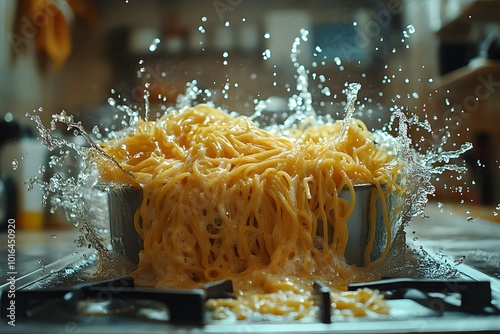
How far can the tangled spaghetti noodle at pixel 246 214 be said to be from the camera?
0.69 meters

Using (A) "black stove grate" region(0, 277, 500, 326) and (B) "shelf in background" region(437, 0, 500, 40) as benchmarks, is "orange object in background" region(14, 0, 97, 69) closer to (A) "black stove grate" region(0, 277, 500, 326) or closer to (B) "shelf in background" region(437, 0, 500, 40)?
(B) "shelf in background" region(437, 0, 500, 40)

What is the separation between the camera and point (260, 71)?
7.35 feet

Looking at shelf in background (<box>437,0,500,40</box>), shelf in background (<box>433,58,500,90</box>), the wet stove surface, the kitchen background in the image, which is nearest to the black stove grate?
the wet stove surface

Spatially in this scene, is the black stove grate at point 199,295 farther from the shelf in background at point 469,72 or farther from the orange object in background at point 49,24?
the orange object in background at point 49,24

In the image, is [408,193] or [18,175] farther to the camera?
[18,175]

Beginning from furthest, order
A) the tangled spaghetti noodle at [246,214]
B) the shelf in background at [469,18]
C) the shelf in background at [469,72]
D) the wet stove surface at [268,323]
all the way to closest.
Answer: the shelf in background at [469,18] < the shelf in background at [469,72] < the tangled spaghetti noodle at [246,214] < the wet stove surface at [268,323]

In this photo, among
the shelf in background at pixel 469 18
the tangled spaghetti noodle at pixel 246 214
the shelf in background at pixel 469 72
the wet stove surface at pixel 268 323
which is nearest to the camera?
the wet stove surface at pixel 268 323

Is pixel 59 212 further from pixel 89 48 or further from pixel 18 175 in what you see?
pixel 89 48

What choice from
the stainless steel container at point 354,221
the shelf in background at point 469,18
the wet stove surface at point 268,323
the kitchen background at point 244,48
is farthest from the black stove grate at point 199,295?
the shelf in background at point 469,18

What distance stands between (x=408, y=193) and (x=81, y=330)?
503mm

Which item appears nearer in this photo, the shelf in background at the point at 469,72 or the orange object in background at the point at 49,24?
the shelf in background at the point at 469,72

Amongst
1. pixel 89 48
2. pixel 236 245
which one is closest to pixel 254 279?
pixel 236 245

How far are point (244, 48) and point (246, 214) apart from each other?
6.02 ft

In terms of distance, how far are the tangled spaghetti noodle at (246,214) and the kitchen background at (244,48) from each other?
1.31 metres
